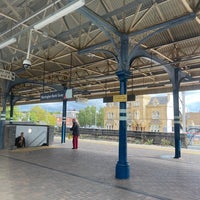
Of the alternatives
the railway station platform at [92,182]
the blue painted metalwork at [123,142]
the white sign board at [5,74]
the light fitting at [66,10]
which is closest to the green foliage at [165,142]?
the railway station platform at [92,182]

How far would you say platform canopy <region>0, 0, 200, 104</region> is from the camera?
594cm

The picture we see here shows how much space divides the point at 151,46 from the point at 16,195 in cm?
673

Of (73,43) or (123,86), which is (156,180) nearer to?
(123,86)

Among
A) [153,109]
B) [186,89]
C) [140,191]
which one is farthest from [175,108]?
[153,109]

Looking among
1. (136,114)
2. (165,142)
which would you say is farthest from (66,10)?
(136,114)

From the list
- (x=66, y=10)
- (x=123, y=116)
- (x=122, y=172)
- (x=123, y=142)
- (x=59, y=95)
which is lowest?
(x=122, y=172)

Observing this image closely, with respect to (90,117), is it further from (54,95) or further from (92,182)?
(92,182)

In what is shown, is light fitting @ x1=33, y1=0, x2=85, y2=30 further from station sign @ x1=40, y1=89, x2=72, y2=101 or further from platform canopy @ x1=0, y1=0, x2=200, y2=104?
station sign @ x1=40, y1=89, x2=72, y2=101

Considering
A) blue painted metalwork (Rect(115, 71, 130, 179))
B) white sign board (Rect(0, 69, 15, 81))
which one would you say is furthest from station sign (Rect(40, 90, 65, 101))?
blue painted metalwork (Rect(115, 71, 130, 179))

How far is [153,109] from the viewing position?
43.3m

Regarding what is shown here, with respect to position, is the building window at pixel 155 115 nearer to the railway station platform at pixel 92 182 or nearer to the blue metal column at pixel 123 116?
the railway station platform at pixel 92 182

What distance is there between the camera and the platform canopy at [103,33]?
5.94 meters

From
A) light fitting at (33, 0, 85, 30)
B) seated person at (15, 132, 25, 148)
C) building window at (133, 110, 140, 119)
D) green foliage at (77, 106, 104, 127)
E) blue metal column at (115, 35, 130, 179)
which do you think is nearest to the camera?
light fitting at (33, 0, 85, 30)

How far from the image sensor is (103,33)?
821 centimetres
